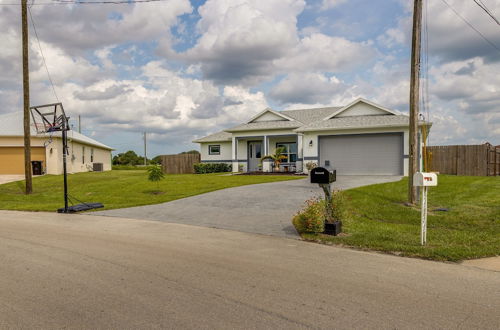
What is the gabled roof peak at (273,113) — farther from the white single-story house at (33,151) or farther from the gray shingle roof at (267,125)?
the white single-story house at (33,151)

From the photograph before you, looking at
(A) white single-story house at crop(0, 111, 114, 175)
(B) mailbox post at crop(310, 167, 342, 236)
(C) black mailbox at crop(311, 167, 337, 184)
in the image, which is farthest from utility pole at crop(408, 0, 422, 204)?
(A) white single-story house at crop(0, 111, 114, 175)

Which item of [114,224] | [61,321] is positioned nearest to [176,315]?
[61,321]

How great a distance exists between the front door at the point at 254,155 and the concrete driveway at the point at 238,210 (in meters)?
13.5

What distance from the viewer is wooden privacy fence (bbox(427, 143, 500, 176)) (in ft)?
78.6

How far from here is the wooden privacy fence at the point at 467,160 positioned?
24.0 meters

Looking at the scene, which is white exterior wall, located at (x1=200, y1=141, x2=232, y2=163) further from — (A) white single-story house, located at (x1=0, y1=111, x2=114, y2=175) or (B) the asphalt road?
(B) the asphalt road

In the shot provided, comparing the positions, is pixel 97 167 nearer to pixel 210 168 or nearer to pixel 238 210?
pixel 210 168

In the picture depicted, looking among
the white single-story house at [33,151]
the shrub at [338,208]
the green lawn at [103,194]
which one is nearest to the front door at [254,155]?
the green lawn at [103,194]

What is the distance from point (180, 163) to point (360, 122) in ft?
56.0

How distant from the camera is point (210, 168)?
101ft

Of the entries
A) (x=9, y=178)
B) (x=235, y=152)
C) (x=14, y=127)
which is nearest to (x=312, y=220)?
(x=235, y=152)

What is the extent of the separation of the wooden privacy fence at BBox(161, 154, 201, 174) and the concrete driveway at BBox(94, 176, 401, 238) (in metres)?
17.6

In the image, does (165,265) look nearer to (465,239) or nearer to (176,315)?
(176,315)

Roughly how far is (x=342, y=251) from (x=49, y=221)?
866 centimetres
